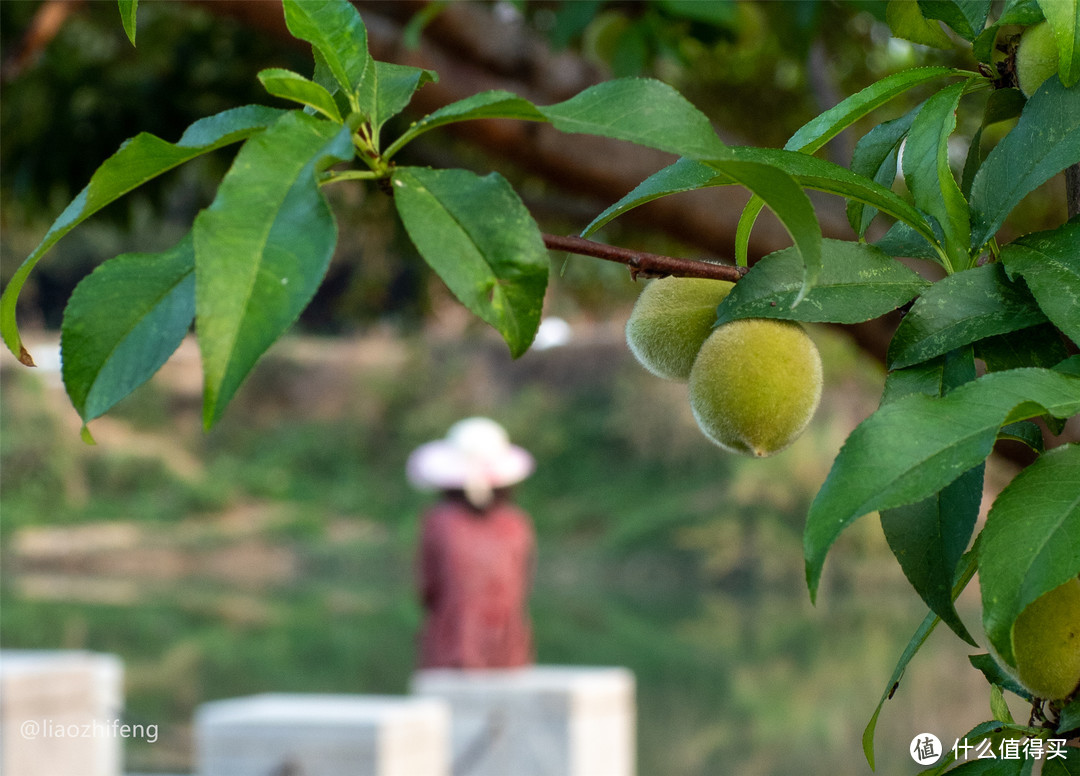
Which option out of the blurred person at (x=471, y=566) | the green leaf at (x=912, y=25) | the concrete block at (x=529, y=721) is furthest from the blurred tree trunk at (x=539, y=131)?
the blurred person at (x=471, y=566)

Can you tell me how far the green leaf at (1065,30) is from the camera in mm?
371

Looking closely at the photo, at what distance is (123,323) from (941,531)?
0.77 feet

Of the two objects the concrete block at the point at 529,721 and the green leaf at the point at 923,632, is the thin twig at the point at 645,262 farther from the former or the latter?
the concrete block at the point at 529,721

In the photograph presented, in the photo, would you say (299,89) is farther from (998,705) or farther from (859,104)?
(998,705)

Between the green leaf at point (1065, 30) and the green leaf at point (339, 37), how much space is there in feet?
0.67

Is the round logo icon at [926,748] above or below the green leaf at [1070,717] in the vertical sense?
below

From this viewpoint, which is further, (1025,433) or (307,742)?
(307,742)

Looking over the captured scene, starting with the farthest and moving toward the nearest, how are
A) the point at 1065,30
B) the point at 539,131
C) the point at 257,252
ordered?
the point at 539,131
the point at 1065,30
the point at 257,252

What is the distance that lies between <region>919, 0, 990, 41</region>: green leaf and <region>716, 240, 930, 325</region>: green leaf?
0.11 m

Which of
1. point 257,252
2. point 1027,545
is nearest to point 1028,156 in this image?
point 1027,545

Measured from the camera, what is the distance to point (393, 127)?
1.64 meters

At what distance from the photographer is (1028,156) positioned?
1.26 feet

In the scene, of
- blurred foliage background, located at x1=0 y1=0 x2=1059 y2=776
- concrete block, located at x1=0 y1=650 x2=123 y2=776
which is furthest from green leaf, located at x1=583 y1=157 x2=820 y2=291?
concrete block, located at x1=0 y1=650 x2=123 y2=776

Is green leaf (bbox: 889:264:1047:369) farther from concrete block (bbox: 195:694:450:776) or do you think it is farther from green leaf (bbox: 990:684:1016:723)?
concrete block (bbox: 195:694:450:776)
